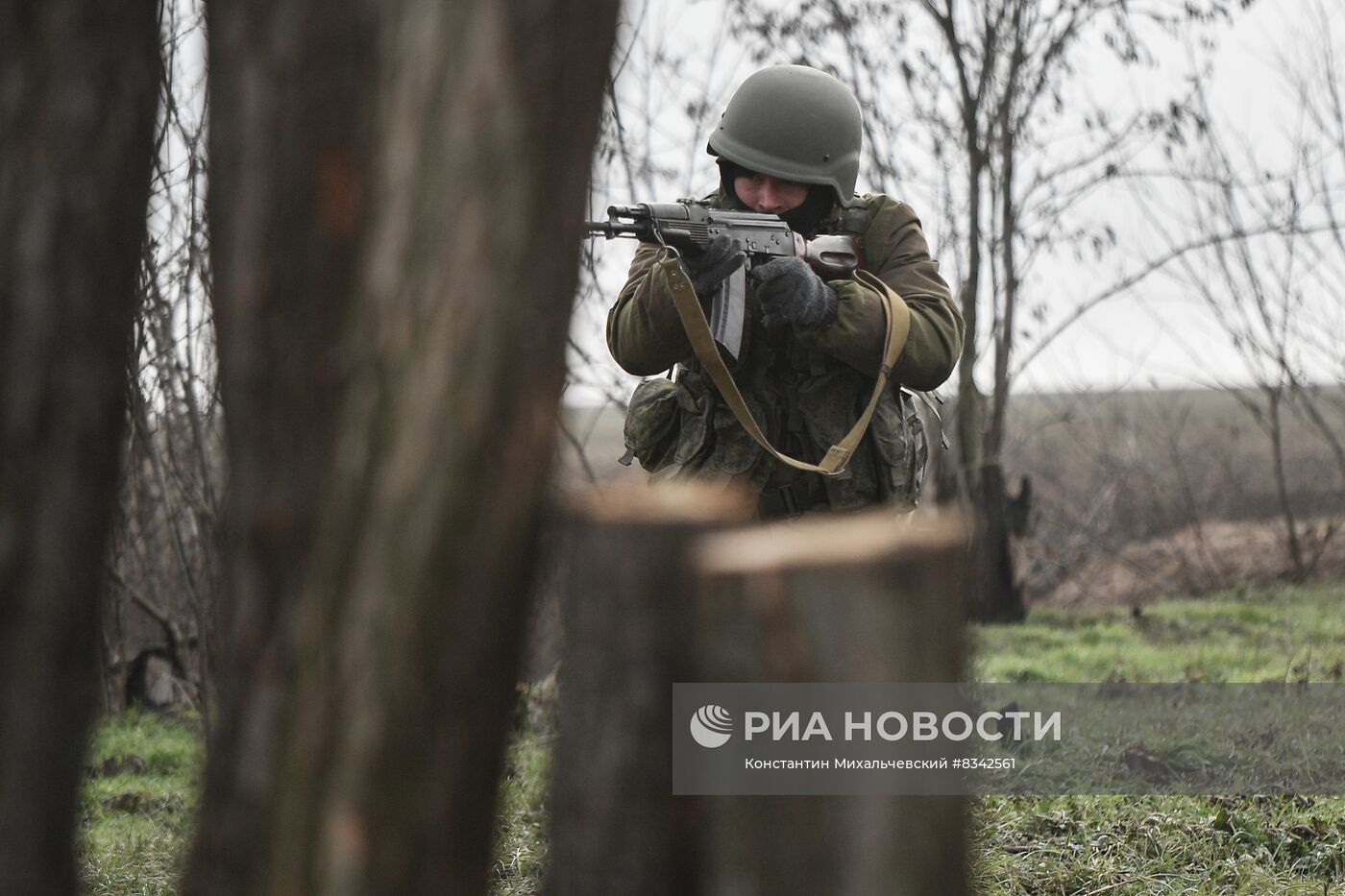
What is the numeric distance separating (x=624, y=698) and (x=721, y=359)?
5.46 feet

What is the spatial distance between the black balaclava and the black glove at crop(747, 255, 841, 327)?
37cm

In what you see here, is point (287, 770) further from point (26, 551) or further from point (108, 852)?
point (108, 852)

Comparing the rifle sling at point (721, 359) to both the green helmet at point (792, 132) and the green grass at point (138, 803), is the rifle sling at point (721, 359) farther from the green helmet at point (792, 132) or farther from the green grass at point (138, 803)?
the green grass at point (138, 803)

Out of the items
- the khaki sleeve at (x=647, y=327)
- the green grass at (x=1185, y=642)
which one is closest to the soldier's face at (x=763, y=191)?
the khaki sleeve at (x=647, y=327)

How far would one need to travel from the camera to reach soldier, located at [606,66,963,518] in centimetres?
294

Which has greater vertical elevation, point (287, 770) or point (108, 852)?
point (287, 770)

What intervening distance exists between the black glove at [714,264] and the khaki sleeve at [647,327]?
0.23ft

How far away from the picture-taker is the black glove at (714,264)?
2.90 m

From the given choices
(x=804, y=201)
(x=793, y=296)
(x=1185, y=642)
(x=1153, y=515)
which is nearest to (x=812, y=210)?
(x=804, y=201)

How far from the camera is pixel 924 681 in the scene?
1.33m

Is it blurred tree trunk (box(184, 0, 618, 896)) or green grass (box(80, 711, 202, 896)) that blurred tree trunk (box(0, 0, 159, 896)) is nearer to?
blurred tree trunk (box(184, 0, 618, 896))

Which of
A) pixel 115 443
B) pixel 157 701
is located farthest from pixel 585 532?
pixel 157 701

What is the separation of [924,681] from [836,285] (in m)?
1.72

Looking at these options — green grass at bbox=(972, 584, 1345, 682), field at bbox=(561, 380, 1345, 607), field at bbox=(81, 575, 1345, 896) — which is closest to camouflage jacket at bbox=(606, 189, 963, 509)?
field at bbox=(81, 575, 1345, 896)
